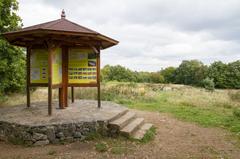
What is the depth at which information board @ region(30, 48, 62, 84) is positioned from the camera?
792cm

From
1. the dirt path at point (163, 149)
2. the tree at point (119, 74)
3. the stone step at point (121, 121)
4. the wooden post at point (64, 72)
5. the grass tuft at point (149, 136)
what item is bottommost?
the dirt path at point (163, 149)

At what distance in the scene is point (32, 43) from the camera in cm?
791

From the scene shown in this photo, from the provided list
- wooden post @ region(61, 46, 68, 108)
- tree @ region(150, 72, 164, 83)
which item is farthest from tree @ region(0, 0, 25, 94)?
tree @ region(150, 72, 164, 83)

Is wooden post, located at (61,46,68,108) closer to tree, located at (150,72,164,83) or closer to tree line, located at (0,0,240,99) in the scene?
tree line, located at (0,0,240,99)

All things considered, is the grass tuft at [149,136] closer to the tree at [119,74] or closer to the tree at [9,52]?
the tree at [9,52]

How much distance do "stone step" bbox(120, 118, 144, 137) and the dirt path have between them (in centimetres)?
33

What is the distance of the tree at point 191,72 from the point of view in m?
42.1

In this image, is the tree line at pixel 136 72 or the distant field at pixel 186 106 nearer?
the distant field at pixel 186 106

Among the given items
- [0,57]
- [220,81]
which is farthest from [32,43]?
[220,81]

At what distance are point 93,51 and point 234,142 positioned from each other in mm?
4990

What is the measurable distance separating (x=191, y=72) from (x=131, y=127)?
39.0 m

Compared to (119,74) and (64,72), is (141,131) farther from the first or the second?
(119,74)

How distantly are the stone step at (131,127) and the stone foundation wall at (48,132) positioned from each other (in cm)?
50

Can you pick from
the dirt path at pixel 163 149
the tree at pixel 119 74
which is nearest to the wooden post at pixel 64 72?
the dirt path at pixel 163 149
